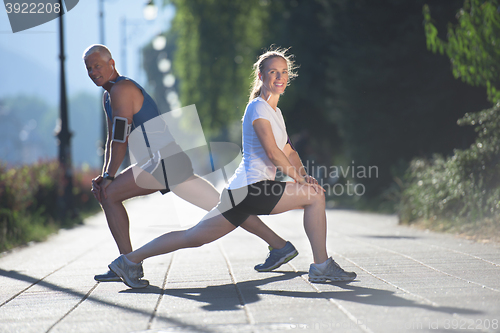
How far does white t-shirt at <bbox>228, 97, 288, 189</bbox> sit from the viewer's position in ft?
15.4

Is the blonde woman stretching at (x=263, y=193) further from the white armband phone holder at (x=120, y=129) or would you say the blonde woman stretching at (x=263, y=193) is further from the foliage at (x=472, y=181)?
the foliage at (x=472, y=181)

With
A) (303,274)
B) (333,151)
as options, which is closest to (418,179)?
(303,274)

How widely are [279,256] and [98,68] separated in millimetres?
2195

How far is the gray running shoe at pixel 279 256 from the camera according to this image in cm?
552

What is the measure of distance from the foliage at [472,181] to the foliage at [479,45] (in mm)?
496

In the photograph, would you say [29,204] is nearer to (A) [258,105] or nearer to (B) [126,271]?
(B) [126,271]

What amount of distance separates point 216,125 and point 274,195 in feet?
83.8

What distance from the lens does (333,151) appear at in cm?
2812

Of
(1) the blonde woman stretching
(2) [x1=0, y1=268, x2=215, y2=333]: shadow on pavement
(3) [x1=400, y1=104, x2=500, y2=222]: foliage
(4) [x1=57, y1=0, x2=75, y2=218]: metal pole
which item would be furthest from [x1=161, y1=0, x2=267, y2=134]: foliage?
(1) the blonde woman stretching

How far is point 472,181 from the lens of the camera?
8.82 meters

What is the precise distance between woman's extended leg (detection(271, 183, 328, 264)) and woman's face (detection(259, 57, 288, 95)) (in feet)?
2.44

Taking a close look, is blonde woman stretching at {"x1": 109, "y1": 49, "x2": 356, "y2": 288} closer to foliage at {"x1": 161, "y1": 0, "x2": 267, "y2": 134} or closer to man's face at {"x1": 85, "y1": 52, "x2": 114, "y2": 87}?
man's face at {"x1": 85, "y1": 52, "x2": 114, "y2": 87}

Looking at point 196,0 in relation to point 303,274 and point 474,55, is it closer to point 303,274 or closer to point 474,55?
point 474,55

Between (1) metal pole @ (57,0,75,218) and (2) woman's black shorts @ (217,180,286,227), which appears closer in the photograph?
(2) woman's black shorts @ (217,180,286,227)
